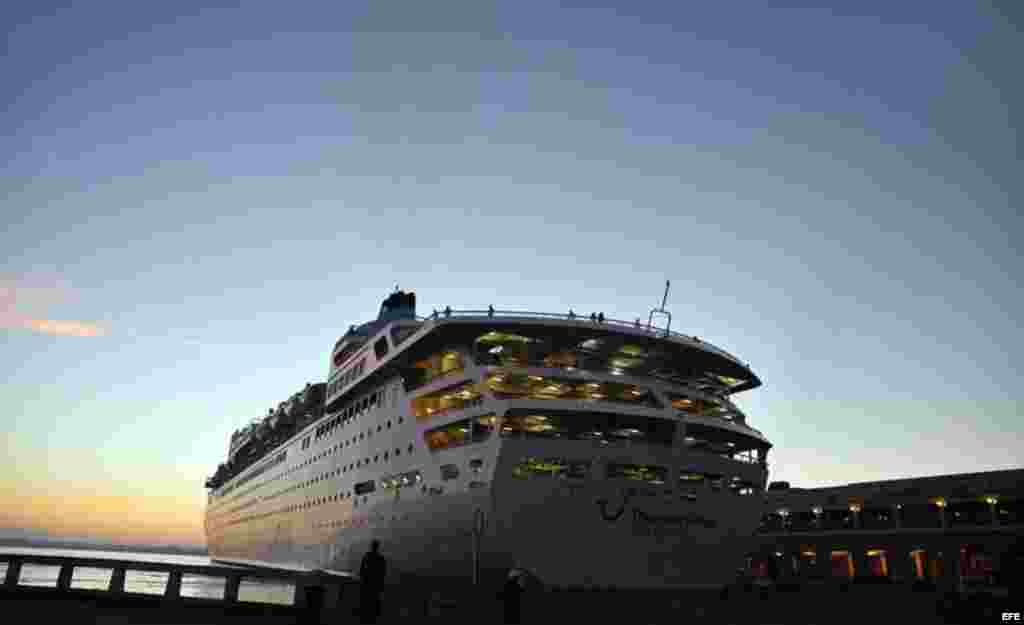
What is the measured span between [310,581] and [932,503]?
6382cm

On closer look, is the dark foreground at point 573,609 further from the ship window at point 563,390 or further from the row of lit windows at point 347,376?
the row of lit windows at point 347,376

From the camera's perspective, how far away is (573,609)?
18.9 m

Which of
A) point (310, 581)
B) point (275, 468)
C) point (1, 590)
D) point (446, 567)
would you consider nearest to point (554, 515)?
point (446, 567)

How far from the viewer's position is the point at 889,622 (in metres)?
17.9

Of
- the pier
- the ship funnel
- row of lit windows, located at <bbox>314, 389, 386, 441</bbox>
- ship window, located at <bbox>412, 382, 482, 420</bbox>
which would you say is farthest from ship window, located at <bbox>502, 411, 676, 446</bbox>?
the ship funnel

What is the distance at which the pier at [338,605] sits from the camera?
1350 centimetres

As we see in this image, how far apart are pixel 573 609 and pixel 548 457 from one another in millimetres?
8395

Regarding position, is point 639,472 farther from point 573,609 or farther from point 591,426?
point 573,609

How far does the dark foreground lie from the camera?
1344cm

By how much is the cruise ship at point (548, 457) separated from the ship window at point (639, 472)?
0.32ft

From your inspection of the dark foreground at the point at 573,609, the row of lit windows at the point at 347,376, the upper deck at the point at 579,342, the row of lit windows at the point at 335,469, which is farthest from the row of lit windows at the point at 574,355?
the row of lit windows at the point at 347,376

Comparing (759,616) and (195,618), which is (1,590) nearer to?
(195,618)

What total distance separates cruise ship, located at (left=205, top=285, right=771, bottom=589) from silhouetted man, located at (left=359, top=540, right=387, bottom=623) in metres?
12.2

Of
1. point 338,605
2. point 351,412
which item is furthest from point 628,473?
point 351,412
